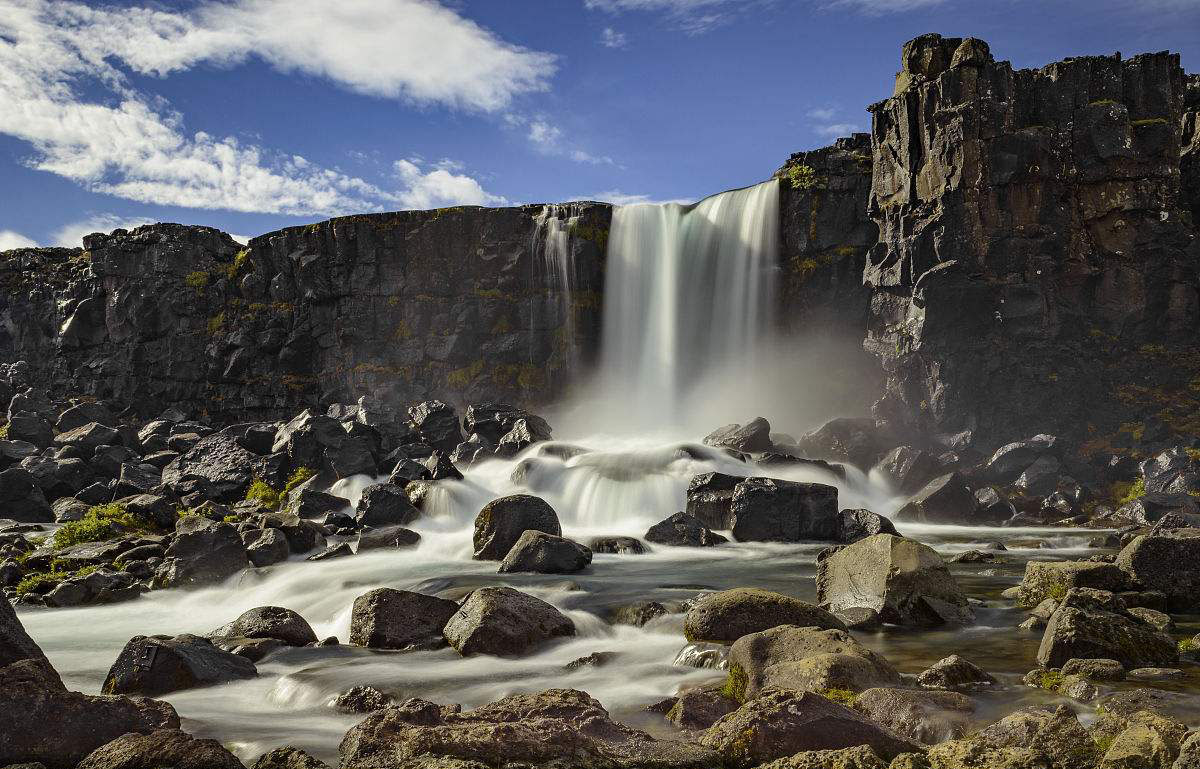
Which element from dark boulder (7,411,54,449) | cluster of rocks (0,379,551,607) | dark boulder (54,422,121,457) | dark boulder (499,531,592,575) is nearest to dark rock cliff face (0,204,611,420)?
cluster of rocks (0,379,551,607)

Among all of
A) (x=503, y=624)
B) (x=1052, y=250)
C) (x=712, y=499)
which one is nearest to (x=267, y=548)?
(x=503, y=624)

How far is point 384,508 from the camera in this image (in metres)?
20.6

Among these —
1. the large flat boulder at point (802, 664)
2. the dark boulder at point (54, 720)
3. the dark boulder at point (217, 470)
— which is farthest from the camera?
the dark boulder at point (217, 470)

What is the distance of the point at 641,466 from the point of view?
24.0 metres

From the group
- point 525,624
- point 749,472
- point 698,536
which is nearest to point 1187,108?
point 749,472

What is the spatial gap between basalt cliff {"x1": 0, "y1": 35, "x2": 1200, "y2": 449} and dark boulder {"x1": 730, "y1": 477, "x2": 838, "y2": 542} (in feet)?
40.7

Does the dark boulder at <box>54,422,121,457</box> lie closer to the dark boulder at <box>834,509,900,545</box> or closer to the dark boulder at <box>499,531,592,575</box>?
the dark boulder at <box>499,531,592,575</box>

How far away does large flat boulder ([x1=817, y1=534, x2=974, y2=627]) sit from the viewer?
10594 millimetres

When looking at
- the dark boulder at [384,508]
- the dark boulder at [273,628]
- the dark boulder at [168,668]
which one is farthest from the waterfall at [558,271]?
the dark boulder at [168,668]

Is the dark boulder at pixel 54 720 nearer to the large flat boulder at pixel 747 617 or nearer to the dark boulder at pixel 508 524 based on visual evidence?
the large flat boulder at pixel 747 617

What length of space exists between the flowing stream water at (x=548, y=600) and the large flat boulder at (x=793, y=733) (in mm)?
1086

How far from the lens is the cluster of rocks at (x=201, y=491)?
15.4 m

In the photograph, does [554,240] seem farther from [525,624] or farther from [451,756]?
[451,756]

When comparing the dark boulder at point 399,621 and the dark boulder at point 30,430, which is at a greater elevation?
the dark boulder at point 30,430
